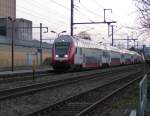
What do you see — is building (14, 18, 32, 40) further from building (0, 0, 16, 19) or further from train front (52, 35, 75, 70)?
train front (52, 35, 75, 70)

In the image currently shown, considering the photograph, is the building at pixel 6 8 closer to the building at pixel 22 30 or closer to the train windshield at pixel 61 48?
the building at pixel 22 30

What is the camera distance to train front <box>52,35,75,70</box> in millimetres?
41906

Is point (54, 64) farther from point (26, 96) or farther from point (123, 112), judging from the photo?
point (123, 112)

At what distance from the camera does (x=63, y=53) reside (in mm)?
42469

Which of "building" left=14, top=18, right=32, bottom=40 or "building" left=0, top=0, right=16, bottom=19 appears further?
"building" left=0, top=0, right=16, bottom=19

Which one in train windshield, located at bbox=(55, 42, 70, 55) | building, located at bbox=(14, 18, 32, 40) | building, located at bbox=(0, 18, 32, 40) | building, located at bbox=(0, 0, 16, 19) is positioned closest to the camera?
train windshield, located at bbox=(55, 42, 70, 55)

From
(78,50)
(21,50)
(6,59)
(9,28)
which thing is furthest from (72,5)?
(9,28)

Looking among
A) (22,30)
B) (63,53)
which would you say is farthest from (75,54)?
(22,30)

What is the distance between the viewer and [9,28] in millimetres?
111438

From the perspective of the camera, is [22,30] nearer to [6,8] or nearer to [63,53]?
[6,8]

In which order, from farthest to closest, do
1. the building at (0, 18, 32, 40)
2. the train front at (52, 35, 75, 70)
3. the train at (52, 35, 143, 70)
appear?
the building at (0, 18, 32, 40)
the train at (52, 35, 143, 70)
the train front at (52, 35, 75, 70)

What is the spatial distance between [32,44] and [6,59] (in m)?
13.9

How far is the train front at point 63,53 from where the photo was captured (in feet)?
137

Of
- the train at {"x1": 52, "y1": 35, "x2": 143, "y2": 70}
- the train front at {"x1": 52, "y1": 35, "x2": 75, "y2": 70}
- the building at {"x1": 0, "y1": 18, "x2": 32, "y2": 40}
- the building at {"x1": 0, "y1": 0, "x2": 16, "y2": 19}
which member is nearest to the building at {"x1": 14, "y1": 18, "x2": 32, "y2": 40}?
the building at {"x1": 0, "y1": 18, "x2": 32, "y2": 40}
